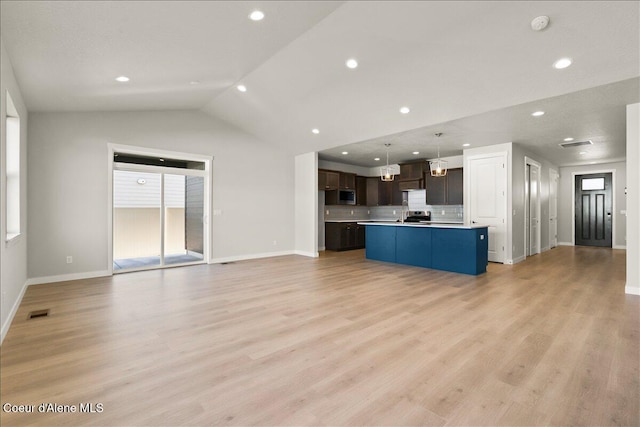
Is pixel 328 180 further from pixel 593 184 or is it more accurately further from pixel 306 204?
pixel 593 184

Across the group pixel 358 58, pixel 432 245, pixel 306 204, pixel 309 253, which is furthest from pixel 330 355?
pixel 306 204

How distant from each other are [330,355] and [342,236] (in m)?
6.82

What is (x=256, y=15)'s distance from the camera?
130 inches

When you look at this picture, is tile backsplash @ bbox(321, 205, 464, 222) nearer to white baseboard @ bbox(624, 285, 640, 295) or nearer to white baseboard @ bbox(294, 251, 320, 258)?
white baseboard @ bbox(294, 251, 320, 258)

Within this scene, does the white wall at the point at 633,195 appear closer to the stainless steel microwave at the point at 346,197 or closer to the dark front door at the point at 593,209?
the stainless steel microwave at the point at 346,197

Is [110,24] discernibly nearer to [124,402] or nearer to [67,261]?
[124,402]

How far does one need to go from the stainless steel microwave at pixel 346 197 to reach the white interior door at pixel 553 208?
590cm

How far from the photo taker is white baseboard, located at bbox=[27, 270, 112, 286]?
500 cm

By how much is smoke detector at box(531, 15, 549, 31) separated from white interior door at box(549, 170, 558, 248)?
783 cm

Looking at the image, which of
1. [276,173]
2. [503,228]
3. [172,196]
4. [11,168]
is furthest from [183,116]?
[503,228]

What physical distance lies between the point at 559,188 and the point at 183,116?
11.5m

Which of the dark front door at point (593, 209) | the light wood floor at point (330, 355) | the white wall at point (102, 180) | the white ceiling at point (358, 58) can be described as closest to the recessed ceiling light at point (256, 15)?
the white ceiling at point (358, 58)

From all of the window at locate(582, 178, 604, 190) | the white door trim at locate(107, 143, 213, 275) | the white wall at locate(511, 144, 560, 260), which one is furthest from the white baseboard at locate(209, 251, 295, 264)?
the window at locate(582, 178, 604, 190)

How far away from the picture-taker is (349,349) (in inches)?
104
